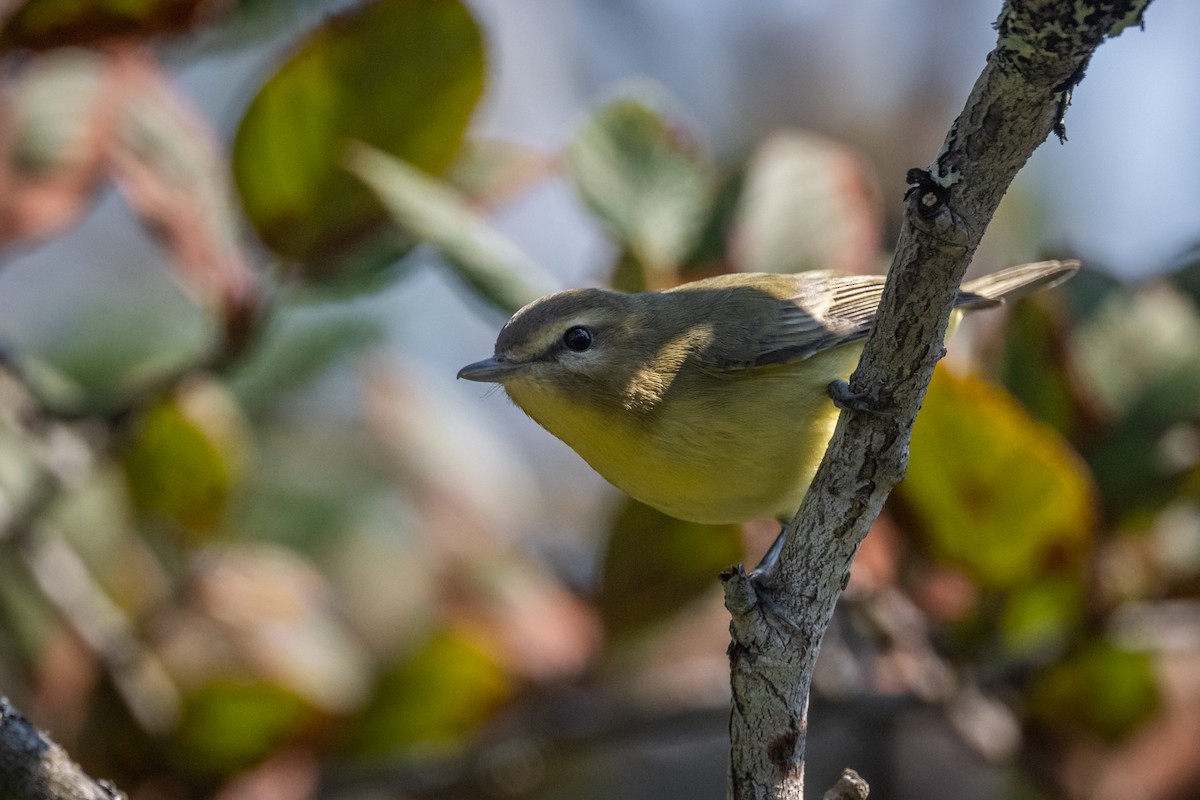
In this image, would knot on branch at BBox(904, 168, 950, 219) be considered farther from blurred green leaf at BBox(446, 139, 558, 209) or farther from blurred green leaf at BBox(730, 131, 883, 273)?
blurred green leaf at BBox(446, 139, 558, 209)

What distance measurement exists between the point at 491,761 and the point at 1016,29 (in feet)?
6.61

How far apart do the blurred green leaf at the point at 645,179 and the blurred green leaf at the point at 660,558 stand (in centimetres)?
52

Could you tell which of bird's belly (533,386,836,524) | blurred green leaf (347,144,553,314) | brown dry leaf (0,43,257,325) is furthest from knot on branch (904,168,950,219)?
brown dry leaf (0,43,257,325)

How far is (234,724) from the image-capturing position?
2570 millimetres

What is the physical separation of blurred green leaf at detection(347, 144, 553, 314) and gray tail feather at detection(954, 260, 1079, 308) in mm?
927

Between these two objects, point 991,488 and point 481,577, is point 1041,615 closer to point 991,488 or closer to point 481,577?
point 991,488

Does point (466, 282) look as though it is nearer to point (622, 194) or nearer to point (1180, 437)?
point (622, 194)

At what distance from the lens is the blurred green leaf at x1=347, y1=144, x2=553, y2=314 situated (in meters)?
2.23

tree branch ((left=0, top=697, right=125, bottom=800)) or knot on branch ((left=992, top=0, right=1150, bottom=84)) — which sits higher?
knot on branch ((left=992, top=0, right=1150, bottom=84))

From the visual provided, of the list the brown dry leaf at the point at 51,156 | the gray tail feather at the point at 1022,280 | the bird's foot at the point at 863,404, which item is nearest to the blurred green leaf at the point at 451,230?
the brown dry leaf at the point at 51,156

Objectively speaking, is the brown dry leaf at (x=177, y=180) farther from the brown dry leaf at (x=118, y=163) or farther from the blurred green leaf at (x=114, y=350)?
the blurred green leaf at (x=114, y=350)

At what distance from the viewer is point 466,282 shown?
2307mm

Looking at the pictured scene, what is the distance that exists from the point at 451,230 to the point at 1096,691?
1582 millimetres

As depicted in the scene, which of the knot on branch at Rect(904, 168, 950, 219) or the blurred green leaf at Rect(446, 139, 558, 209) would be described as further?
the blurred green leaf at Rect(446, 139, 558, 209)
